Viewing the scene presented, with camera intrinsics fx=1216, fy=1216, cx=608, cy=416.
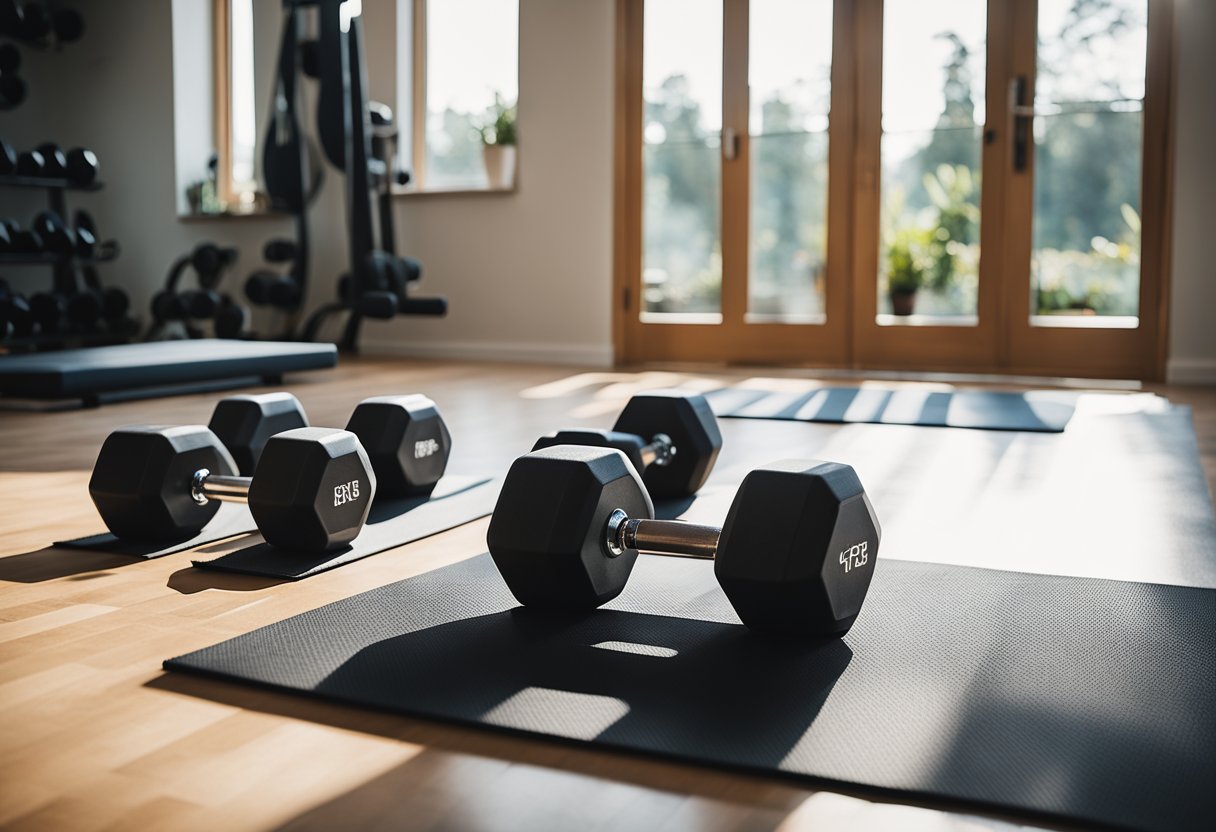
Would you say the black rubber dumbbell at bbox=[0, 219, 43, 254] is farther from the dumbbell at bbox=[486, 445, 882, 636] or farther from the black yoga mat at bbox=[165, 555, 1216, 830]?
the dumbbell at bbox=[486, 445, 882, 636]

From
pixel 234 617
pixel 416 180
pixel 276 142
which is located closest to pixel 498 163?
pixel 416 180

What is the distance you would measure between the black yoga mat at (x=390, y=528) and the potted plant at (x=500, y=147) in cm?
376

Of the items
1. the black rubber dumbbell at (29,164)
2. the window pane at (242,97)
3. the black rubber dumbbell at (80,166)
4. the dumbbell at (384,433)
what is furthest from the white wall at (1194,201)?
the black rubber dumbbell at (29,164)

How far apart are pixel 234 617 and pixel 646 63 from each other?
4.51 metres

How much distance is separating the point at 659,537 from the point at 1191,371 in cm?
398

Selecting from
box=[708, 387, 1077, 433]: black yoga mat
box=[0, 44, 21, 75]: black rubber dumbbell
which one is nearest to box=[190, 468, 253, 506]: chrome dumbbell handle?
box=[708, 387, 1077, 433]: black yoga mat

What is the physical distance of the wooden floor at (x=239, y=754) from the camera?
2.72ft

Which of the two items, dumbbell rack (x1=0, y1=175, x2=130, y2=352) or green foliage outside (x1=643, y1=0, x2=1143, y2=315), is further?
dumbbell rack (x1=0, y1=175, x2=130, y2=352)

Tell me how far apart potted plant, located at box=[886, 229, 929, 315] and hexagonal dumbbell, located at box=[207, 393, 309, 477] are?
3.46 metres

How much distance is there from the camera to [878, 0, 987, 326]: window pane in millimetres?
4840

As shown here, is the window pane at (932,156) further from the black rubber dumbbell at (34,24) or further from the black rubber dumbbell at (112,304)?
the black rubber dumbbell at (34,24)

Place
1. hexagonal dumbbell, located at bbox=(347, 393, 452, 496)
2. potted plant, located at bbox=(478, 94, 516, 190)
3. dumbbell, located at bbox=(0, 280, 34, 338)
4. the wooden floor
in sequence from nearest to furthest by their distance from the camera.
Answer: the wooden floor < hexagonal dumbbell, located at bbox=(347, 393, 452, 496) < dumbbell, located at bbox=(0, 280, 34, 338) < potted plant, located at bbox=(478, 94, 516, 190)

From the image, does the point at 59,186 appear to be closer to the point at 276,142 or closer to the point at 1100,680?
the point at 276,142

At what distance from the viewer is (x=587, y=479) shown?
4.07 ft
